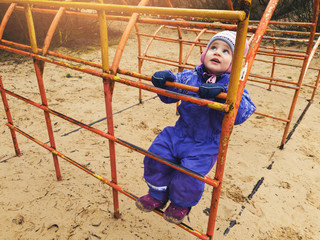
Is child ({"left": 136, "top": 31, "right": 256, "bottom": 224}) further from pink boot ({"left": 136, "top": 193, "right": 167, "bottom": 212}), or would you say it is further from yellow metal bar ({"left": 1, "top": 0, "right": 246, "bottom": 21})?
yellow metal bar ({"left": 1, "top": 0, "right": 246, "bottom": 21})

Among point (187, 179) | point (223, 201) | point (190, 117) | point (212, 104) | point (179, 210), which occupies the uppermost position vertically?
point (212, 104)

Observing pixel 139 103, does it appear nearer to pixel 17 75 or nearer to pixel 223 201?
pixel 223 201

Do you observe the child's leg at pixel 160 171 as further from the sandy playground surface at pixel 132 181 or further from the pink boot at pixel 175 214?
the sandy playground surface at pixel 132 181

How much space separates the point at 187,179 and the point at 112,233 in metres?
0.77

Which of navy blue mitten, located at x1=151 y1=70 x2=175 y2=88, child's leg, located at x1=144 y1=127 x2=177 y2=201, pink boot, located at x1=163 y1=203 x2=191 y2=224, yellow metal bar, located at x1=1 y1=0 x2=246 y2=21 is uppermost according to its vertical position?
yellow metal bar, located at x1=1 y1=0 x2=246 y2=21

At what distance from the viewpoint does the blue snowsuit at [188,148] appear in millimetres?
1142

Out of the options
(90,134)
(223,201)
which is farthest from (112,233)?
(90,134)

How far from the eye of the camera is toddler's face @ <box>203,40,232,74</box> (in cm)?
118

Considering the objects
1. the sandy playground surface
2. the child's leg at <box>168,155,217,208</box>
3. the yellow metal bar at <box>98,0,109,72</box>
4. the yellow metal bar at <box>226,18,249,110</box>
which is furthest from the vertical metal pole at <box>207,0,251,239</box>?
the sandy playground surface

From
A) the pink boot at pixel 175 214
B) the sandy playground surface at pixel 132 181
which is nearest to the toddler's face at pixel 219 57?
the pink boot at pixel 175 214

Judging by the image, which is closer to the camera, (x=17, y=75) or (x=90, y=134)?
(x=90, y=134)

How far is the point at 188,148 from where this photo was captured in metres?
1.21

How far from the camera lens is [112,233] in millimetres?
1527

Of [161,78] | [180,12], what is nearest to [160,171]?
[161,78]
